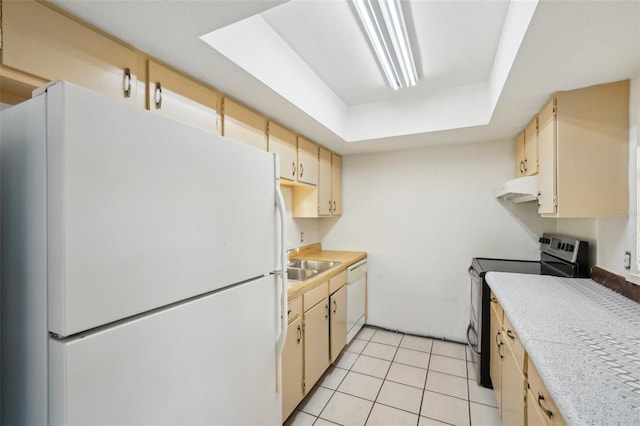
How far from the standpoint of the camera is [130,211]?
0.70m

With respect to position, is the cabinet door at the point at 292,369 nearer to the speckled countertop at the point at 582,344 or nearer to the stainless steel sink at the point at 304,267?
the stainless steel sink at the point at 304,267

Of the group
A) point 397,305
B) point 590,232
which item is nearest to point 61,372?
point 590,232

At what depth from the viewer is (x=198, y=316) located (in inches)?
34.2

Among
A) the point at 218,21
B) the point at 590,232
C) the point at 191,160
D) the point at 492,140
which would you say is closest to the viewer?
the point at 191,160

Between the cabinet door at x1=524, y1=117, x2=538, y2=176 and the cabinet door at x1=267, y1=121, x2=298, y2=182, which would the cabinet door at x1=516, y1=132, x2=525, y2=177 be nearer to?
the cabinet door at x1=524, y1=117, x2=538, y2=176

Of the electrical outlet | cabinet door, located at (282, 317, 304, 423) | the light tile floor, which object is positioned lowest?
the light tile floor

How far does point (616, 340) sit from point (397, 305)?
2178 mm

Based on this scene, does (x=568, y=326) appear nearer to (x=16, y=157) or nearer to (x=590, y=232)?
(x=590, y=232)

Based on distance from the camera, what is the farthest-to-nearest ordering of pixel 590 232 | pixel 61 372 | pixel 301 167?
pixel 301 167
pixel 590 232
pixel 61 372

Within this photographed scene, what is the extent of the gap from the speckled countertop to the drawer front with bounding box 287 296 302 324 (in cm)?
116

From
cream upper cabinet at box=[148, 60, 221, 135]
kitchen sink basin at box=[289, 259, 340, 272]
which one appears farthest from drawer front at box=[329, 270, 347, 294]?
cream upper cabinet at box=[148, 60, 221, 135]

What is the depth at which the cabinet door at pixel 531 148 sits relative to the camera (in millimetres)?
1994

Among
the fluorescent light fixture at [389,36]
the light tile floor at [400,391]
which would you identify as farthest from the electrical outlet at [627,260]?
the fluorescent light fixture at [389,36]

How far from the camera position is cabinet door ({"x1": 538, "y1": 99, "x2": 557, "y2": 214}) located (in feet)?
5.41
